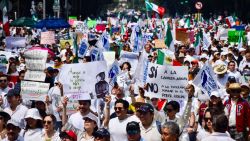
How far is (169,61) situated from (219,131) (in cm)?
540

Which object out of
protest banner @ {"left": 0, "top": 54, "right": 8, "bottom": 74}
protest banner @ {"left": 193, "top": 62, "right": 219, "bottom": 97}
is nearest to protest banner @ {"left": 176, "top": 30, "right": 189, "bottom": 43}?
protest banner @ {"left": 0, "top": 54, "right": 8, "bottom": 74}

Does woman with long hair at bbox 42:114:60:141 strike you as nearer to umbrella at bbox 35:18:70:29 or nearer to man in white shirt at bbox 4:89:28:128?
man in white shirt at bbox 4:89:28:128

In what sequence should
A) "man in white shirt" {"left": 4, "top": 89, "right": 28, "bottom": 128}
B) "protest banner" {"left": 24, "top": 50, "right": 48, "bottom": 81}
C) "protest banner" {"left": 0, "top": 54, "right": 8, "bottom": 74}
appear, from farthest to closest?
"protest banner" {"left": 0, "top": 54, "right": 8, "bottom": 74} < "protest banner" {"left": 24, "top": 50, "right": 48, "bottom": 81} < "man in white shirt" {"left": 4, "top": 89, "right": 28, "bottom": 128}

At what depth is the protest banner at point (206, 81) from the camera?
37.9 feet

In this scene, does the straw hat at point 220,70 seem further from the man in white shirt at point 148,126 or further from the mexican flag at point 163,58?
the man in white shirt at point 148,126

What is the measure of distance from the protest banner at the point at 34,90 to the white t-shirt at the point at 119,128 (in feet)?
7.11

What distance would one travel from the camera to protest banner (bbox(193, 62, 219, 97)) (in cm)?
1156

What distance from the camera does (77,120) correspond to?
9.81 meters

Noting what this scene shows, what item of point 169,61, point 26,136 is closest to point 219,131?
point 26,136

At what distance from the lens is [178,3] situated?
5271 inches

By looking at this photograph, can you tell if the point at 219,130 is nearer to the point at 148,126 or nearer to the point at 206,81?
the point at 148,126

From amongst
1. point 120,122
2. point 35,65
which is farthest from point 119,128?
point 35,65

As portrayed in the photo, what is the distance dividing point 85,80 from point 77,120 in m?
0.71

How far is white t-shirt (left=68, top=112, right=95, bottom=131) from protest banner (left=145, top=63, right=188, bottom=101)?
1282 millimetres
